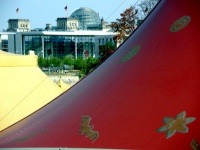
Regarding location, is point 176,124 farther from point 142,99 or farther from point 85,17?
point 85,17

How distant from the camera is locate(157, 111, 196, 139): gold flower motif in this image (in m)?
3.96

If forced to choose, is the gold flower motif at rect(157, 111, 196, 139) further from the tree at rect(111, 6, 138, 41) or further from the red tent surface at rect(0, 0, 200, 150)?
the tree at rect(111, 6, 138, 41)

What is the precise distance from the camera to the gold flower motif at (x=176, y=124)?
3.96 m

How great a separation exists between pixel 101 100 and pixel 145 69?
2.23 ft

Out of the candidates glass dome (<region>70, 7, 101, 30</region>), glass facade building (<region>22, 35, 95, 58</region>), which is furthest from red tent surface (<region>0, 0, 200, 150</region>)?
glass dome (<region>70, 7, 101, 30</region>)

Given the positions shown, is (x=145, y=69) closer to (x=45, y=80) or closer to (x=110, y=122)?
(x=110, y=122)

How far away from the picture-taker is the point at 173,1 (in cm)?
542

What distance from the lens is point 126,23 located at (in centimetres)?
1634

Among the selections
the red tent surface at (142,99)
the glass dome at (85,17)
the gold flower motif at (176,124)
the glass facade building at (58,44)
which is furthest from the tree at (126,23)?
the glass dome at (85,17)

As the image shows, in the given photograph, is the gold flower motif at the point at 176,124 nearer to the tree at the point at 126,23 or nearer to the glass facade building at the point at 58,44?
the tree at the point at 126,23

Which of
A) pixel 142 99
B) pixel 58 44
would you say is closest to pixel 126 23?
pixel 142 99

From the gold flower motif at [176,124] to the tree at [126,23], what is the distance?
12135 millimetres

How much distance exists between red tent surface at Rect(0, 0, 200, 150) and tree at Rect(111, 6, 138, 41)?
33.7 feet

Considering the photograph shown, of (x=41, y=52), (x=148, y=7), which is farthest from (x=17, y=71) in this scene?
(x=41, y=52)
